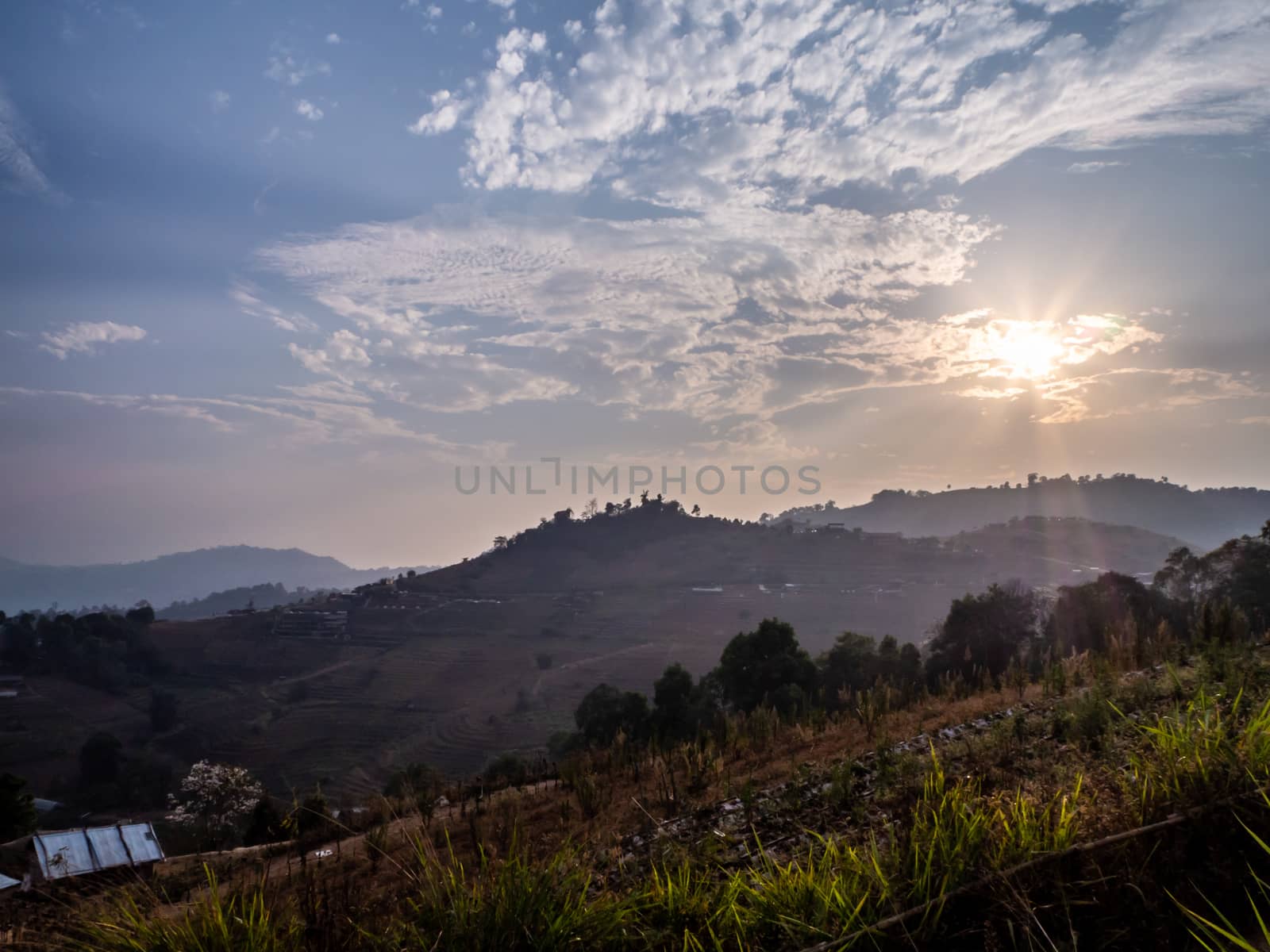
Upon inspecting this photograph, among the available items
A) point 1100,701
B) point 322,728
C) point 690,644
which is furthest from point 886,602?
point 1100,701

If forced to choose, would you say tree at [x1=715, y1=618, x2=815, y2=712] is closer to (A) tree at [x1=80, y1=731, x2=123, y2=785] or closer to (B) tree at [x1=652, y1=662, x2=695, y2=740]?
(B) tree at [x1=652, y1=662, x2=695, y2=740]

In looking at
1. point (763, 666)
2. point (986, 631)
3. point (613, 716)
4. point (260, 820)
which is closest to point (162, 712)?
point (613, 716)

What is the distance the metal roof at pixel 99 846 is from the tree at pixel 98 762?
175 ft

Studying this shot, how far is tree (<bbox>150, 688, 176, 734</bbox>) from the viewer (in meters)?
69.5

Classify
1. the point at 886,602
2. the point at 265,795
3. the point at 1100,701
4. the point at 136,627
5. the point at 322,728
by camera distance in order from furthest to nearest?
the point at 886,602 < the point at 136,627 < the point at 322,728 < the point at 265,795 < the point at 1100,701

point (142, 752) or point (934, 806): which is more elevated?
point (934, 806)

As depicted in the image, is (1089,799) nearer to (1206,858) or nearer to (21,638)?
(1206,858)

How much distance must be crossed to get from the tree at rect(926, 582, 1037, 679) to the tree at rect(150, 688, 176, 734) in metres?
72.4

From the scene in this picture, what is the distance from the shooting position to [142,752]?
62.6 m

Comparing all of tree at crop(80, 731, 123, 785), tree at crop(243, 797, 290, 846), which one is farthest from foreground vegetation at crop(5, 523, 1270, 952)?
tree at crop(80, 731, 123, 785)

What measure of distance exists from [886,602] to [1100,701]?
114332 millimetres

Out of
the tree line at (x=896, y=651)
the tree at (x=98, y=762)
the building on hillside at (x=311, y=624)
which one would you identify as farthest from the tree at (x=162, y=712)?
the tree line at (x=896, y=651)

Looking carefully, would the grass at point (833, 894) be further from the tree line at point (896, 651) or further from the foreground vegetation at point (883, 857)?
the tree line at point (896, 651)

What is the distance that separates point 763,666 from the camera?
31.2 meters
